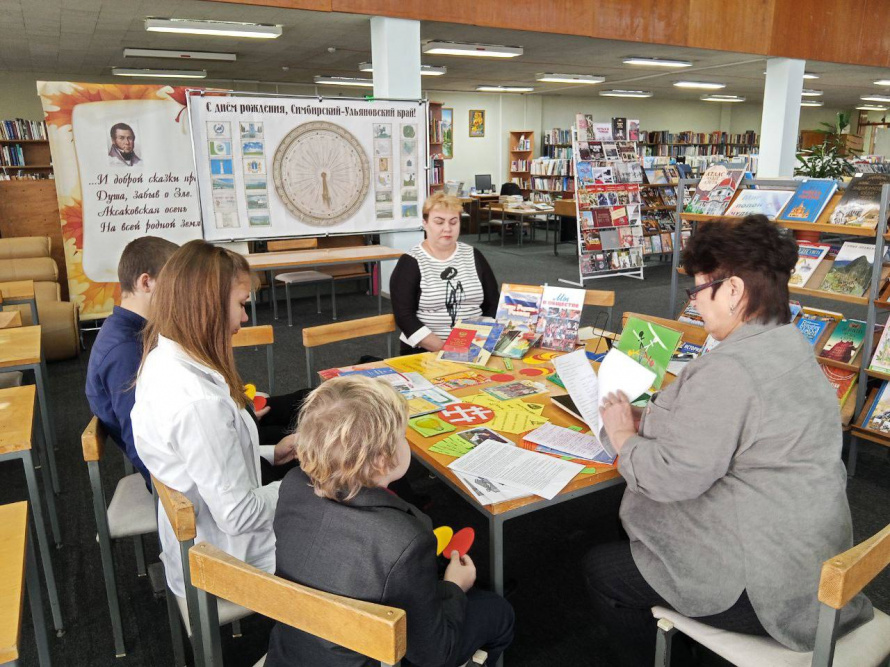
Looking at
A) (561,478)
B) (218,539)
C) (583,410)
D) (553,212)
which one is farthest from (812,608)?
(553,212)

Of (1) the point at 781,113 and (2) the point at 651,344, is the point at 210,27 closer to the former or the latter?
(2) the point at 651,344

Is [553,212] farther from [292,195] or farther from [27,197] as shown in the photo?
[27,197]

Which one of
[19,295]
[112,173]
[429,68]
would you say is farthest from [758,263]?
[429,68]

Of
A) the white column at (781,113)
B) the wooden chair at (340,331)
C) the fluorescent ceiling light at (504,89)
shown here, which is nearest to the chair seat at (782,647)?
the wooden chair at (340,331)

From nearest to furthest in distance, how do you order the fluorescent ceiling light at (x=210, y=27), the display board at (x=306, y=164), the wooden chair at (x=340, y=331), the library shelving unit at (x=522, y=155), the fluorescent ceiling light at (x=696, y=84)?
1. the wooden chair at (x=340, y=331)
2. the display board at (x=306, y=164)
3. the fluorescent ceiling light at (x=210, y=27)
4. the fluorescent ceiling light at (x=696, y=84)
5. the library shelving unit at (x=522, y=155)

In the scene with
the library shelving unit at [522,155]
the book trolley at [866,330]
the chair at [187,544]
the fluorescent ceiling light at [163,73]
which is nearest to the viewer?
the chair at [187,544]

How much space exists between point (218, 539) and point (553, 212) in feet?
32.0

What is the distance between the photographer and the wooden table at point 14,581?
1042 millimetres

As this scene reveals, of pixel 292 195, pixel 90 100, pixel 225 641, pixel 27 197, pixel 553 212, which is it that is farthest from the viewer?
pixel 553 212

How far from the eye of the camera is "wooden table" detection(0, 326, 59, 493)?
8.67 feet

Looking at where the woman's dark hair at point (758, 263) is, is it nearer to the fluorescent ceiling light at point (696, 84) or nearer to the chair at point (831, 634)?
the chair at point (831, 634)

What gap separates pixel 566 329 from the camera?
2604 mm

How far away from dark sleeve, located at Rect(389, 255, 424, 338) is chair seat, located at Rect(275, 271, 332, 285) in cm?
330

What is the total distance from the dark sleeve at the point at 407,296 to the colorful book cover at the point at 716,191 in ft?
7.80
